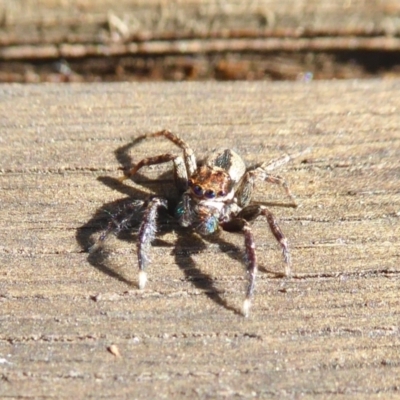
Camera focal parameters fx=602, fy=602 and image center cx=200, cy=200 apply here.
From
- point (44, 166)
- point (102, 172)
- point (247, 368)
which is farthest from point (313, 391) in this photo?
point (44, 166)

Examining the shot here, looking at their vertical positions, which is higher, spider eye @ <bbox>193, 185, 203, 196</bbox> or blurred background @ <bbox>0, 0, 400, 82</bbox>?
blurred background @ <bbox>0, 0, 400, 82</bbox>

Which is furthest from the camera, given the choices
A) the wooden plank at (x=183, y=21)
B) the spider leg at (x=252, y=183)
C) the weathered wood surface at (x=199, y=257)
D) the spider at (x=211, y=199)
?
the wooden plank at (x=183, y=21)

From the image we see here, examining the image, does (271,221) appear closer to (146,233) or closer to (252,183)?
(252,183)

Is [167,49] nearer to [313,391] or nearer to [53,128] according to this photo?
[53,128]

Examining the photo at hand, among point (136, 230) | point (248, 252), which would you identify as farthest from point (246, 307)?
point (136, 230)

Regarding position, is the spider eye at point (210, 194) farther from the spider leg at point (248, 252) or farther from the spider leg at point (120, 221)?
the spider leg at point (120, 221)

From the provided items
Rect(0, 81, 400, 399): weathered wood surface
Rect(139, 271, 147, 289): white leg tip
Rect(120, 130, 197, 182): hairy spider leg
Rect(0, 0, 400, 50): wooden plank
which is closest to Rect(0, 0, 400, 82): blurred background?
Rect(0, 0, 400, 50): wooden plank

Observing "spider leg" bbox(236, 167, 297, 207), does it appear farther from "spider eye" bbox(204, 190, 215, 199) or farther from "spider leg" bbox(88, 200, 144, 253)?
"spider leg" bbox(88, 200, 144, 253)

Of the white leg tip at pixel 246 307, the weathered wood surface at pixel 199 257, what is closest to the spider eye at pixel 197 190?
the weathered wood surface at pixel 199 257
